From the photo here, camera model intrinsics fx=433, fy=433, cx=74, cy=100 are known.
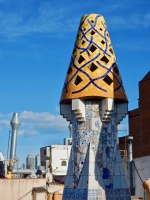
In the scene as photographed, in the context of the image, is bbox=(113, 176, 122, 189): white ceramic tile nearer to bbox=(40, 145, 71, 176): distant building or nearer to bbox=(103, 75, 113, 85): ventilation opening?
bbox=(103, 75, 113, 85): ventilation opening

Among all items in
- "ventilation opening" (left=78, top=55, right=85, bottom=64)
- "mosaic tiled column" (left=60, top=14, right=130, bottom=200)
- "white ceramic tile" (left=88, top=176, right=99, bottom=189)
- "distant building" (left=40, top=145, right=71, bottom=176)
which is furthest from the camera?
"distant building" (left=40, top=145, right=71, bottom=176)

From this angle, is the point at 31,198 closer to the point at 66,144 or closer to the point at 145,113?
the point at 145,113

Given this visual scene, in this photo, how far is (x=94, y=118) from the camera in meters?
12.2

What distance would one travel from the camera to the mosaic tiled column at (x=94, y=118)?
11780 millimetres

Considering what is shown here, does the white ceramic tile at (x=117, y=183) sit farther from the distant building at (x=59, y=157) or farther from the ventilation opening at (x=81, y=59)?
the distant building at (x=59, y=157)

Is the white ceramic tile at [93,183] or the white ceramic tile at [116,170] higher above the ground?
the white ceramic tile at [116,170]

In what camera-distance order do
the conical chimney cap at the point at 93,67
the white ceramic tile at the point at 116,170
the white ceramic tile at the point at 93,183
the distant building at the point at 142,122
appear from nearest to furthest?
the white ceramic tile at the point at 93,183, the white ceramic tile at the point at 116,170, the conical chimney cap at the point at 93,67, the distant building at the point at 142,122

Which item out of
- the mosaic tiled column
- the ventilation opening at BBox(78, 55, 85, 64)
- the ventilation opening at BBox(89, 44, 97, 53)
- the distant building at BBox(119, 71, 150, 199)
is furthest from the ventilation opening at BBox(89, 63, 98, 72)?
the distant building at BBox(119, 71, 150, 199)

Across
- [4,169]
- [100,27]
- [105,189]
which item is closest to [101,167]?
[105,189]

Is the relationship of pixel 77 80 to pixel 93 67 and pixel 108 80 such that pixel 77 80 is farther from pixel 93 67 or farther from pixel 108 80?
pixel 108 80

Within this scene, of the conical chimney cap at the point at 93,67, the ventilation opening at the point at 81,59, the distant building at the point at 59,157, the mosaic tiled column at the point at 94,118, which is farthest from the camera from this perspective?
the distant building at the point at 59,157

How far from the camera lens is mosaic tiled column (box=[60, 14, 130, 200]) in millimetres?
11780

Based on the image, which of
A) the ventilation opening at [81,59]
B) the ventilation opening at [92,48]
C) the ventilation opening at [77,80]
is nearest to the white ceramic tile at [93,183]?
the ventilation opening at [77,80]

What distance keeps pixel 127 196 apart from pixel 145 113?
66.6ft
